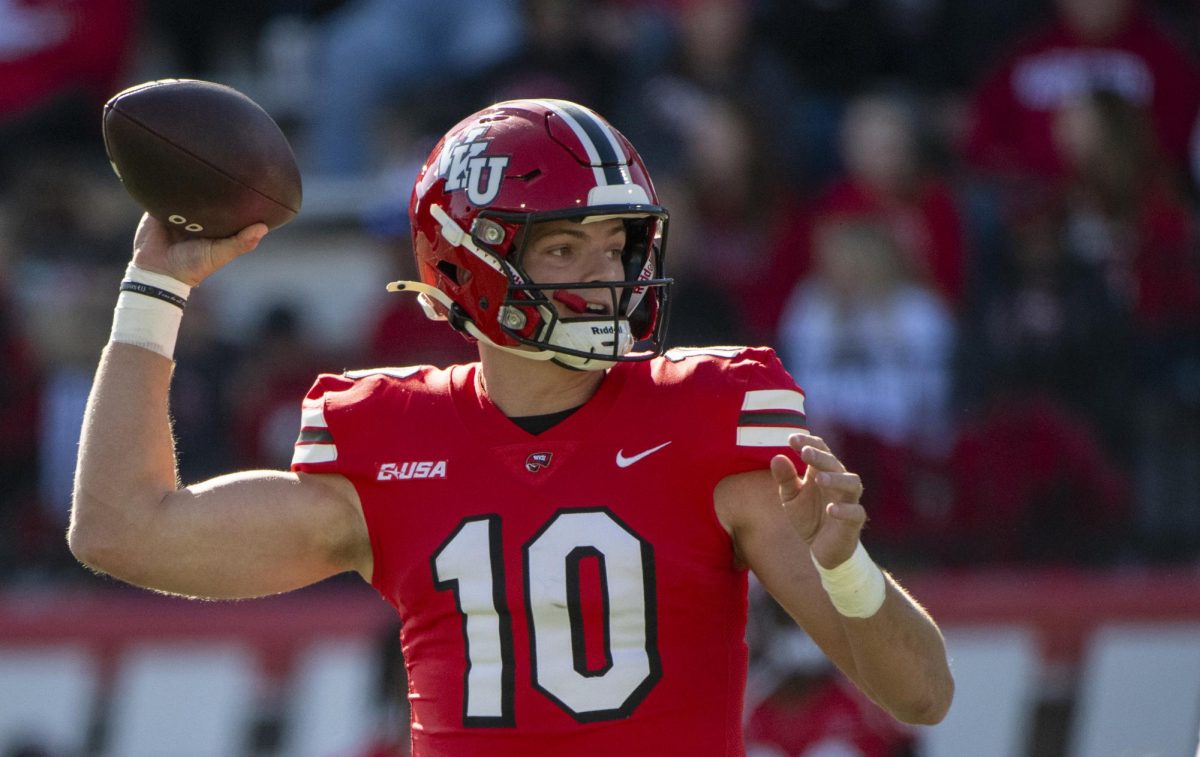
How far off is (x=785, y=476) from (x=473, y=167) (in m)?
0.81

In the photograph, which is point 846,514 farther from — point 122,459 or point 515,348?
point 122,459

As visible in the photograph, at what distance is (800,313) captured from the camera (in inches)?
275

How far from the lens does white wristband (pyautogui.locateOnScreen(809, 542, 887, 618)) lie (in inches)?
111

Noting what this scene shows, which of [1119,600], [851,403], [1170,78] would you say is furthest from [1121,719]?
[1170,78]

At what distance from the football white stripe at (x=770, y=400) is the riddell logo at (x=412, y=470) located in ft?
1.68

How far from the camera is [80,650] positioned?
708cm

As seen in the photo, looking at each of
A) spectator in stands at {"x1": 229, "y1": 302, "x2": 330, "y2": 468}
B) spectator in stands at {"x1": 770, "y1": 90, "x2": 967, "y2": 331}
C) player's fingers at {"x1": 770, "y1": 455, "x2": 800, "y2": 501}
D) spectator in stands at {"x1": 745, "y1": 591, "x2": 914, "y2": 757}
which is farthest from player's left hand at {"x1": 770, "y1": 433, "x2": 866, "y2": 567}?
spectator in stands at {"x1": 229, "y1": 302, "x2": 330, "y2": 468}

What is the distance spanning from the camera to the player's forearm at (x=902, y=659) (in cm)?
289

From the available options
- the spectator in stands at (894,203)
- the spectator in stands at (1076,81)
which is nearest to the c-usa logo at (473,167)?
the spectator in stands at (894,203)

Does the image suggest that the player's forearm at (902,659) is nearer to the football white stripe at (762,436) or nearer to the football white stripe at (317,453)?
the football white stripe at (762,436)

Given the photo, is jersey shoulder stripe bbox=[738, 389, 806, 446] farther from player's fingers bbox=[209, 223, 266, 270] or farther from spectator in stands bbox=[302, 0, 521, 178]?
spectator in stands bbox=[302, 0, 521, 178]

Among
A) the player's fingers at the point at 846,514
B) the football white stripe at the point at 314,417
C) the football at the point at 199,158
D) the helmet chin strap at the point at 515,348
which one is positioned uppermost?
the football at the point at 199,158

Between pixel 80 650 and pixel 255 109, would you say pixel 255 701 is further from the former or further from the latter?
pixel 255 109

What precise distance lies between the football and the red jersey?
479 millimetres
